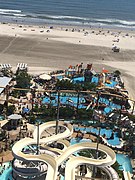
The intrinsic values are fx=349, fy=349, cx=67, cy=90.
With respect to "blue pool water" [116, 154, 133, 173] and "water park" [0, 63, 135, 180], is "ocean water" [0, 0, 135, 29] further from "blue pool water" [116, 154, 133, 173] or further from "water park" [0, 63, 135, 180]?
"blue pool water" [116, 154, 133, 173]

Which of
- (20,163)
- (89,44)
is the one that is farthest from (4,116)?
(89,44)

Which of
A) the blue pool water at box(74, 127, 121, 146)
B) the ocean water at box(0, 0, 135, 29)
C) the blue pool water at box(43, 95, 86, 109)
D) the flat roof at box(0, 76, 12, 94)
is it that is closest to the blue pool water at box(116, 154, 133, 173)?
the blue pool water at box(74, 127, 121, 146)

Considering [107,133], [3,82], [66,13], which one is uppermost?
[66,13]

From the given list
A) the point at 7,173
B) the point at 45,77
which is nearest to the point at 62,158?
the point at 7,173

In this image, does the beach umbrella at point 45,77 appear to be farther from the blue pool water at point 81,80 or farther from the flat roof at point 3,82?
the flat roof at point 3,82

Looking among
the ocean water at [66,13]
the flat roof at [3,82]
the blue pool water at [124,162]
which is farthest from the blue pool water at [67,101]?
the ocean water at [66,13]

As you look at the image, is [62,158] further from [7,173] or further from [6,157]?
[6,157]

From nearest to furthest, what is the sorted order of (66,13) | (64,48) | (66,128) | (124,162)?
(66,128) → (124,162) → (64,48) → (66,13)

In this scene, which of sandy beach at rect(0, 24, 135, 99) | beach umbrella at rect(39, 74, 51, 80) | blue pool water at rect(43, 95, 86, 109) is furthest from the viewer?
sandy beach at rect(0, 24, 135, 99)
